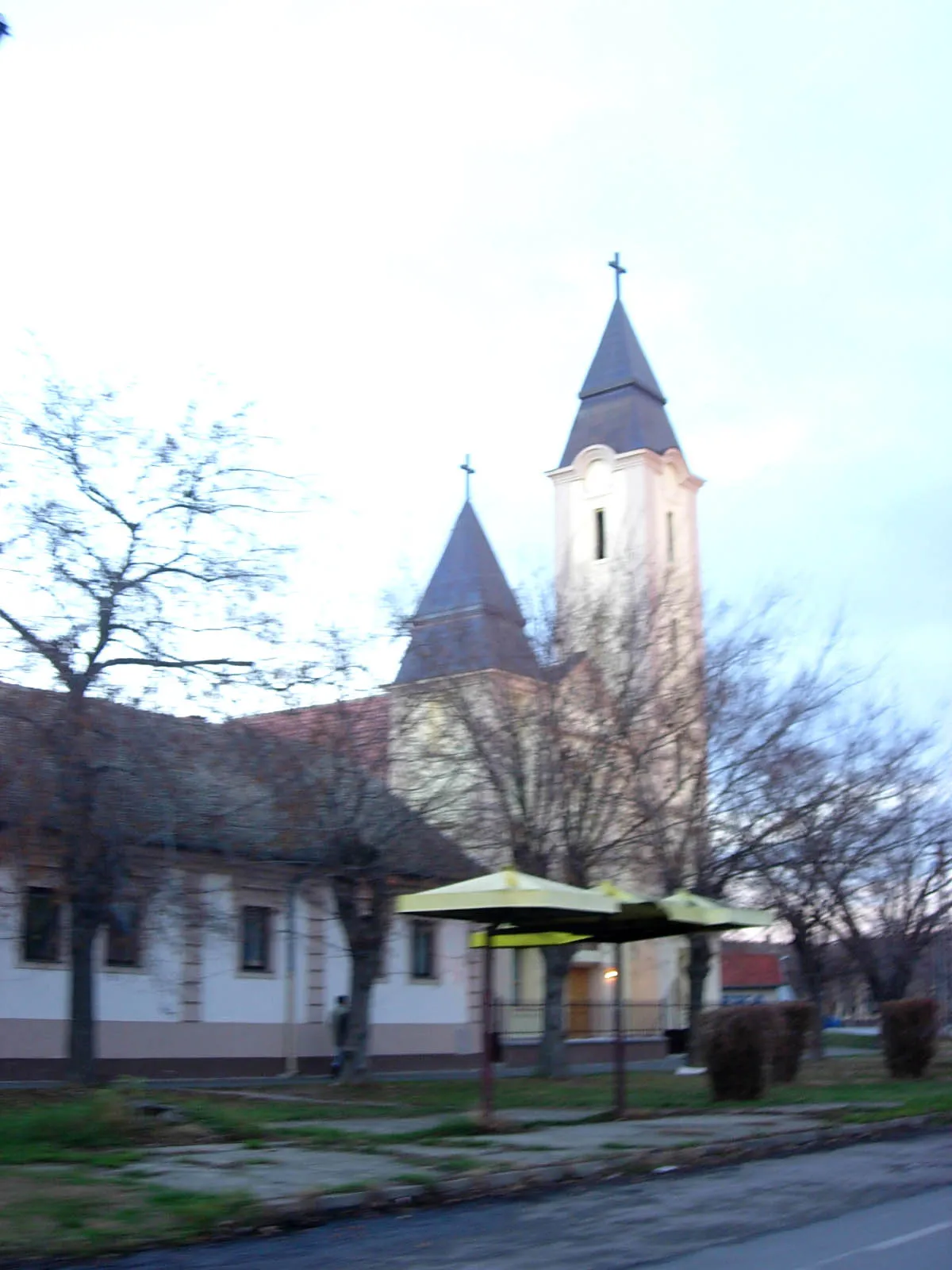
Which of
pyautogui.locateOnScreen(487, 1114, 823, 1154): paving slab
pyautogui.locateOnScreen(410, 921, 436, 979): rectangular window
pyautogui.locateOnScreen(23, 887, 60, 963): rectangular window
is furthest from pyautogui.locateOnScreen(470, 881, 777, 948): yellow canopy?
pyautogui.locateOnScreen(410, 921, 436, 979): rectangular window

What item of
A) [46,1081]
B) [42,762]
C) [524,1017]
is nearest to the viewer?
[42,762]

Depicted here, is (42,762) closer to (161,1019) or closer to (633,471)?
(161,1019)

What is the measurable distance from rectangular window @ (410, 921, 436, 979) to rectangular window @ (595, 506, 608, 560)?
83.4ft

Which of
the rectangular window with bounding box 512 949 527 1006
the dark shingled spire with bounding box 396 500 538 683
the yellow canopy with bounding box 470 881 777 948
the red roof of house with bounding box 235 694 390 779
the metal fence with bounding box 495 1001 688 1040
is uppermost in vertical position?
the dark shingled spire with bounding box 396 500 538 683

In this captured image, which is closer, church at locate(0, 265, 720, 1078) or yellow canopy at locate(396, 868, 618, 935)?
yellow canopy at locate(396, 868, 618, 935)

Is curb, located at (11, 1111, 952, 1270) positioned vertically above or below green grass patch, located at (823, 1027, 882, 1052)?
above

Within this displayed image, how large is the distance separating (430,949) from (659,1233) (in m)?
25.0

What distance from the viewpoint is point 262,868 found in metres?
25.8

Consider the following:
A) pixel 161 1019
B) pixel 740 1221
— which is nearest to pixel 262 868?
pixel 161 1019

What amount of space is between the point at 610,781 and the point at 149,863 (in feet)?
28.7

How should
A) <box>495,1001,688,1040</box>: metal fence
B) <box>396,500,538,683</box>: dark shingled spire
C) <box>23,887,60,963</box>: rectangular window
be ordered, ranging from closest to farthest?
<box>23,887,60,963</box>: rectangular window → <box>396,500,538,683</box>: dark shingled spire → <box>495,1001,688,1040</box>: metal fence

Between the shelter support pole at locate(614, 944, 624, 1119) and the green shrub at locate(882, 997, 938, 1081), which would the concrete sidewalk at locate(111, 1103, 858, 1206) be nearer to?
the shelter support pole at locate(614, 944, 624, 1119)

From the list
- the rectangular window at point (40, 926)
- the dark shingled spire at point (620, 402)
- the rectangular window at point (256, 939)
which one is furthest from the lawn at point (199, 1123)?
the dark shingled spire at point (620, 402)

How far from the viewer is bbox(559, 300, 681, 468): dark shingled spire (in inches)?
2276
